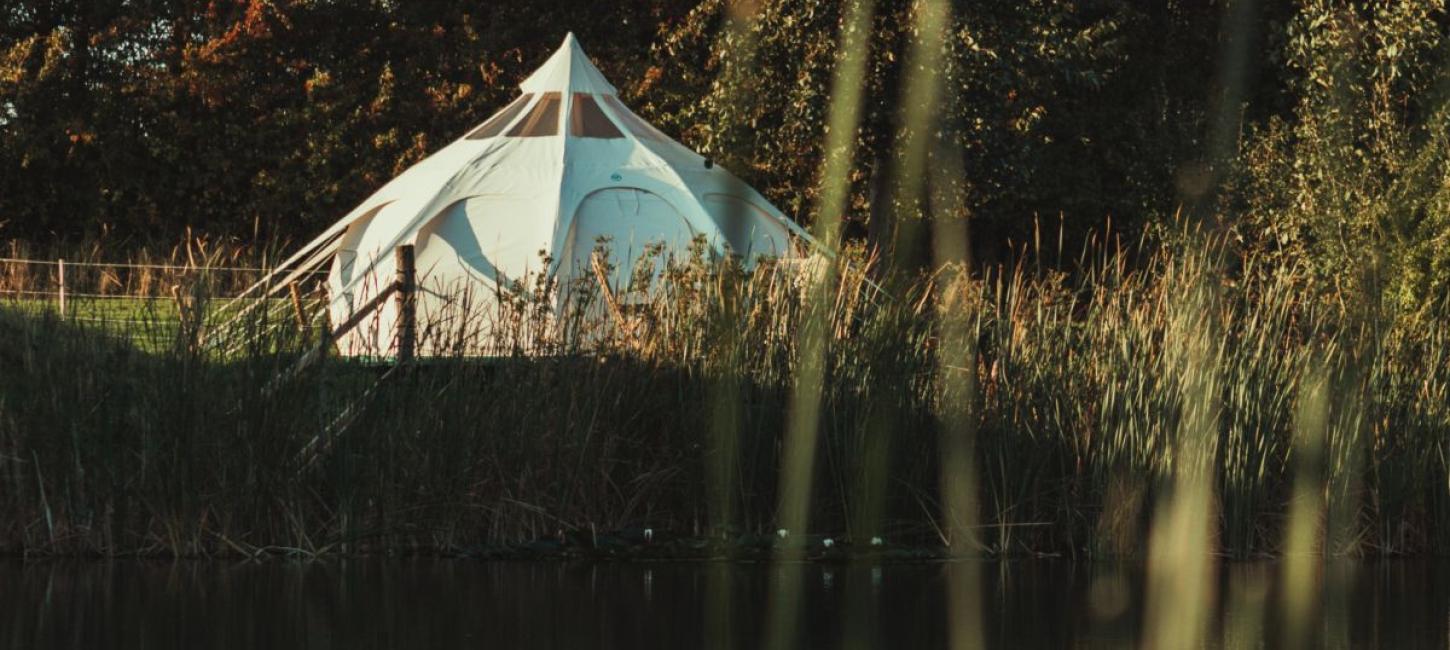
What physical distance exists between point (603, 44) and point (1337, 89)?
30.4 ft

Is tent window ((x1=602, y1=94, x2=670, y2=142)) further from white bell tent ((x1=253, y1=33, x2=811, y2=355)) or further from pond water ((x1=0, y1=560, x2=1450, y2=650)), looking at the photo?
pond water ((x1=0, y1=560, x2=1450, y2=650))

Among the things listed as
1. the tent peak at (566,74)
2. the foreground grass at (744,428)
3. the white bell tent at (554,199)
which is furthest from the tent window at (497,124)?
the foreground grass at (744,428)

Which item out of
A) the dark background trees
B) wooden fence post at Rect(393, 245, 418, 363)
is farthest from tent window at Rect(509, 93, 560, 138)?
wooden fence post at Rect(393, 245, 418, 363)

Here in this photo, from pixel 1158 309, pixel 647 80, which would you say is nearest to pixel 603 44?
pixel 647 80

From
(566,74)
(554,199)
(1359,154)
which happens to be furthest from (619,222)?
(1359,154)

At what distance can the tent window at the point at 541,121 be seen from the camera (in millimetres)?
15195

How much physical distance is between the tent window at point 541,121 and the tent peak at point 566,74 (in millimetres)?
124

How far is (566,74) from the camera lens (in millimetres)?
15102

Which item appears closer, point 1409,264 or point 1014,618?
point 1014,618

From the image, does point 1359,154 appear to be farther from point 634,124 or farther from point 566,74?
point 566,74

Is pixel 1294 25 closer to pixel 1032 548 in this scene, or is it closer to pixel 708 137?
pixel 708 137

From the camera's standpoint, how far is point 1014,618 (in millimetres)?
6480

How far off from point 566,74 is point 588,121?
0.41 meters

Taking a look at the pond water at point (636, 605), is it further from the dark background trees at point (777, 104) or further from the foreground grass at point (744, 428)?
the dark background trees at point (777, 104)
